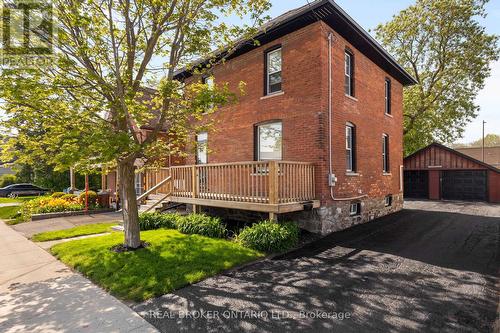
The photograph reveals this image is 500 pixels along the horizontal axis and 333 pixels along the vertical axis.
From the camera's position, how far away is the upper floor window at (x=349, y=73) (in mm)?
10797

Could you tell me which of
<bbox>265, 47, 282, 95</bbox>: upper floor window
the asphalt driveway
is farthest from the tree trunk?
<bbox>265, 47, 282, 95</bbox>: upper floor window

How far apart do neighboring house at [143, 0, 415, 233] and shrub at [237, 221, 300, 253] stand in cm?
49

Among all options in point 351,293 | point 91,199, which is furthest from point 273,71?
point 91,199

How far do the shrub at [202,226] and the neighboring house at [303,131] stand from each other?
0.61 metres

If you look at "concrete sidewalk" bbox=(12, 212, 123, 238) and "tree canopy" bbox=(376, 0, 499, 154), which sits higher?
"tree canopy" bbox=(376, 0, 499, 154)

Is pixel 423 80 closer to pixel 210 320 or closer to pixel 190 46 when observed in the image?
pixel 190 46

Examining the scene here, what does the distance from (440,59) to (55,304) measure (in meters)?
26.5

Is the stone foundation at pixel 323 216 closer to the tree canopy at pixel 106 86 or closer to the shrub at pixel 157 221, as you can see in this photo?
the shrub at pixel 157 221

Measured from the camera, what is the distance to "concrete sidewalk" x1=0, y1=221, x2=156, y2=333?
12.5ft

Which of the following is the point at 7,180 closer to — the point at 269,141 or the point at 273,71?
the point at 269,141

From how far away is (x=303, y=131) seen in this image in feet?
30.7

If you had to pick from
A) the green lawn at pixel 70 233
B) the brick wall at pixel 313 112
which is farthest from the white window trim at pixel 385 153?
the green lawn at pixel 70 233

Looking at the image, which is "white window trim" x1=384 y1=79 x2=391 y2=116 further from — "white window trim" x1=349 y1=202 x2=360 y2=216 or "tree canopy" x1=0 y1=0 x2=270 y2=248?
"tree canopy" x1=0 y1=0 x2=270 y2=248

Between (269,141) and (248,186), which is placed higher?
(269,141)
